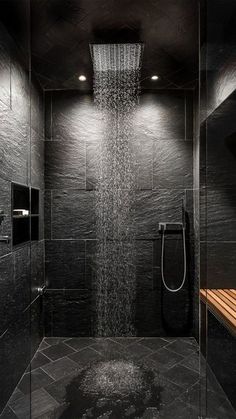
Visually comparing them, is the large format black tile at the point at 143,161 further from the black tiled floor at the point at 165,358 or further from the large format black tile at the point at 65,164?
the black tiled floor at the point at 165,358

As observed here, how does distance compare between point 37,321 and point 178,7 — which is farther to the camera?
point 37,321

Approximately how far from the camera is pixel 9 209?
170 centimetres

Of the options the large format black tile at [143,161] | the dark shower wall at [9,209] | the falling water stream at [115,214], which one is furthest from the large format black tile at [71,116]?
the large format black tile at [143,161]

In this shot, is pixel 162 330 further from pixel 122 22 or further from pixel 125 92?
pixel 122 22

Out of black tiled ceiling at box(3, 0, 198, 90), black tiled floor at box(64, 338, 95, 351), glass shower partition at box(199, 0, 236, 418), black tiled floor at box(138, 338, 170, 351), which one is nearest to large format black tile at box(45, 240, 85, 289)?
black tiled floor at box(64, 338, 95, 351)

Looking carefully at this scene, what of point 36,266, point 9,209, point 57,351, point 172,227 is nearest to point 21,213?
point 9,209

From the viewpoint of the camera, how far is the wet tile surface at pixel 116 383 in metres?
1.62

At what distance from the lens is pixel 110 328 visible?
257cm

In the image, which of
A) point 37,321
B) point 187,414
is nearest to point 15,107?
point 37,321

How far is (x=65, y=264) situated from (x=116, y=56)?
192 centimetres

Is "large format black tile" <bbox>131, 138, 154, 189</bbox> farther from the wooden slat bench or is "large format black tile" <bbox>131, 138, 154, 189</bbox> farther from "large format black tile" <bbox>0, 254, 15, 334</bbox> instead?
"large format black tile" <bbox>0, 254, 15, 334</bbox>

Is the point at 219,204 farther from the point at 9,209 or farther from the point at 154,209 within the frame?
the point at 9,209

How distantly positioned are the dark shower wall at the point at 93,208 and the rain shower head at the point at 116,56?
15.2 inches

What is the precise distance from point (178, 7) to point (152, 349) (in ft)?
8.68
